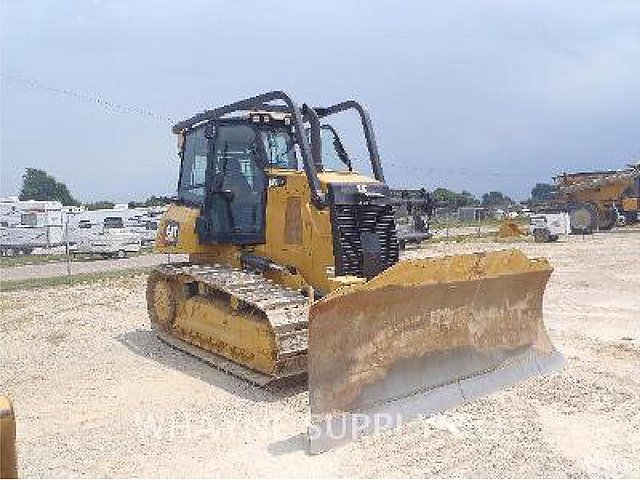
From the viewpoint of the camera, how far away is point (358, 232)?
7.45 meters

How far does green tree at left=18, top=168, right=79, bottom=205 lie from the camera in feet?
253

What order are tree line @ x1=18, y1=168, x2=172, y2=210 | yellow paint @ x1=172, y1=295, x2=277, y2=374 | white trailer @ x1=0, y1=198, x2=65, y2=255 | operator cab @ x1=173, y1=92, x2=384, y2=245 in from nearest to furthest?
1. yellow paint @ x1=172, y1=295, x2=277, y2=374
2. operator cab @ x1=173, y1=92, x2=384, y2=245
3. white trailer @ x1=0, y1=198, x2=65, y2=255
4. tree line @ x1=18, y1=168, x2=172, y2=210

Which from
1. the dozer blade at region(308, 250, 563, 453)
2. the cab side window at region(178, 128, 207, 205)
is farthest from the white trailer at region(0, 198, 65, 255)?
Answer: the dozer blade at region(308, 250, 563, 453)

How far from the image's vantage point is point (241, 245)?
27.9ft

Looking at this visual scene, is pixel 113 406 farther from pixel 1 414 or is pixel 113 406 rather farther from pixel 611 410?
pixel 611 410

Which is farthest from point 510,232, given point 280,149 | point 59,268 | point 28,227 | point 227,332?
point 227,332

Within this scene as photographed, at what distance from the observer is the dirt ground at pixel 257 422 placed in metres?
4.77

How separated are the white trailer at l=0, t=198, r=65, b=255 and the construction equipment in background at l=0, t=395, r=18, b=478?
89.3ft

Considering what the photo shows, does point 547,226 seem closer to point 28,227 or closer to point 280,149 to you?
point 280,149

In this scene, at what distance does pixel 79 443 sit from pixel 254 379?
179 centimetres

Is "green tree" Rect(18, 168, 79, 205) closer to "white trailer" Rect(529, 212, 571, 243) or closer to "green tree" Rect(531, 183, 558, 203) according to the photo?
"green tree" Rect(531, 183, 558, 203)

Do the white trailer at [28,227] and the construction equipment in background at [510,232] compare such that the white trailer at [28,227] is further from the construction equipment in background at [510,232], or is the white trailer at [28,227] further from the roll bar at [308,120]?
the roll bar at [308,120]

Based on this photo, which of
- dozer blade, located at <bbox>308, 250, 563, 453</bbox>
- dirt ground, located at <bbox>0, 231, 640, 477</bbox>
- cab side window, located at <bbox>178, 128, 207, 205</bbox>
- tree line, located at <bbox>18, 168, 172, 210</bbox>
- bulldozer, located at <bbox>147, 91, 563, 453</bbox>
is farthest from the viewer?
tree line, located at <bbox>18, 168, 172, 210</bbox>

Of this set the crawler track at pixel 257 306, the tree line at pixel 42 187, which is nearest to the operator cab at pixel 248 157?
the crawler track at pixel 257 306
